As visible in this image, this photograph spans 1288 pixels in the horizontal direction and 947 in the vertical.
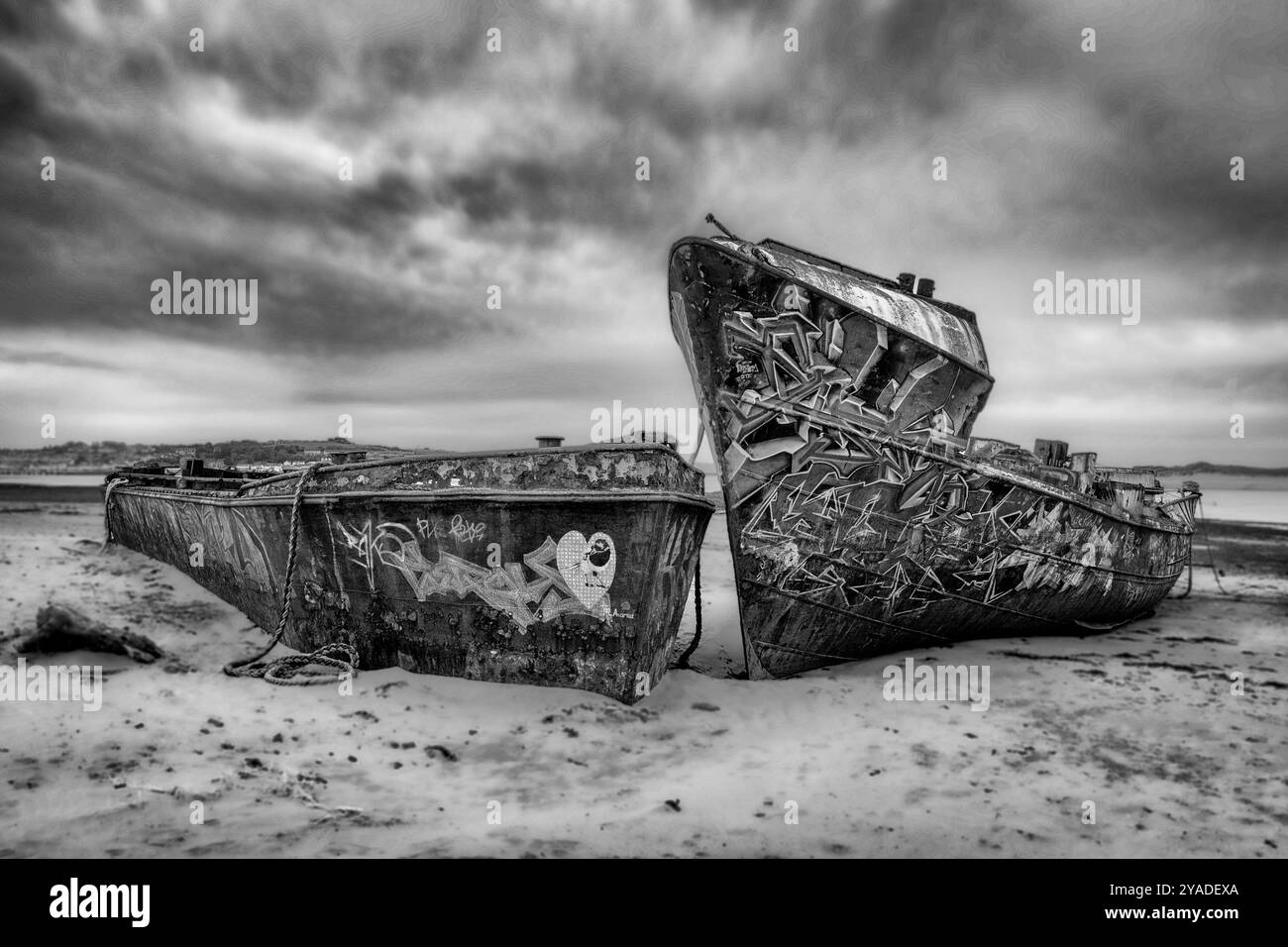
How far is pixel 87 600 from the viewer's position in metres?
8.88

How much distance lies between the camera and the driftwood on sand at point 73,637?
6.10 metres

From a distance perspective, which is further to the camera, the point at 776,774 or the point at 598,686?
the point at 598,686

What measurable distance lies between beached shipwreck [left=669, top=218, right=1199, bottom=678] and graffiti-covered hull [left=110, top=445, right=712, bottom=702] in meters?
0.91

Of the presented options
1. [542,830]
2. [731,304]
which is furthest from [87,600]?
[731,304]

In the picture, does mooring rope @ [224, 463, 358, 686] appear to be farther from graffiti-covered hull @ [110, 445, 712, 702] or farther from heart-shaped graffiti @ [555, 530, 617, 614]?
heart-shaped graffiti @ [555, 530, 617, 614]

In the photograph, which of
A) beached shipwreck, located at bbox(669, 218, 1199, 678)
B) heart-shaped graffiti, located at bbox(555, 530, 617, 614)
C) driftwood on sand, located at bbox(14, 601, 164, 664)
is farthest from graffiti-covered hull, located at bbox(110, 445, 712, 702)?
driftwood on sand, located at bbox(14, 601, 164, 664)

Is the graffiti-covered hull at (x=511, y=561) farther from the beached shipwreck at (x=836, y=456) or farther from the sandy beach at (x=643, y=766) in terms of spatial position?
the beached shipwreck at (x=836, y=456)

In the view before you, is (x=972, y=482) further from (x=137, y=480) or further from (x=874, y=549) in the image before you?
(x=137, y=480)

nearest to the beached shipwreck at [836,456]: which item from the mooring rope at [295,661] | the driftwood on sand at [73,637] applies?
the mooring rope at [295,661]

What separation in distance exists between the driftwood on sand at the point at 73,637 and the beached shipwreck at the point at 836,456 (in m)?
5.72

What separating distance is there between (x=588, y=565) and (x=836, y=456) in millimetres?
2807

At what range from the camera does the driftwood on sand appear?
6098mm

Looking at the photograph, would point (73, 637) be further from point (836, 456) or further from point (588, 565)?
point (836, 456)
